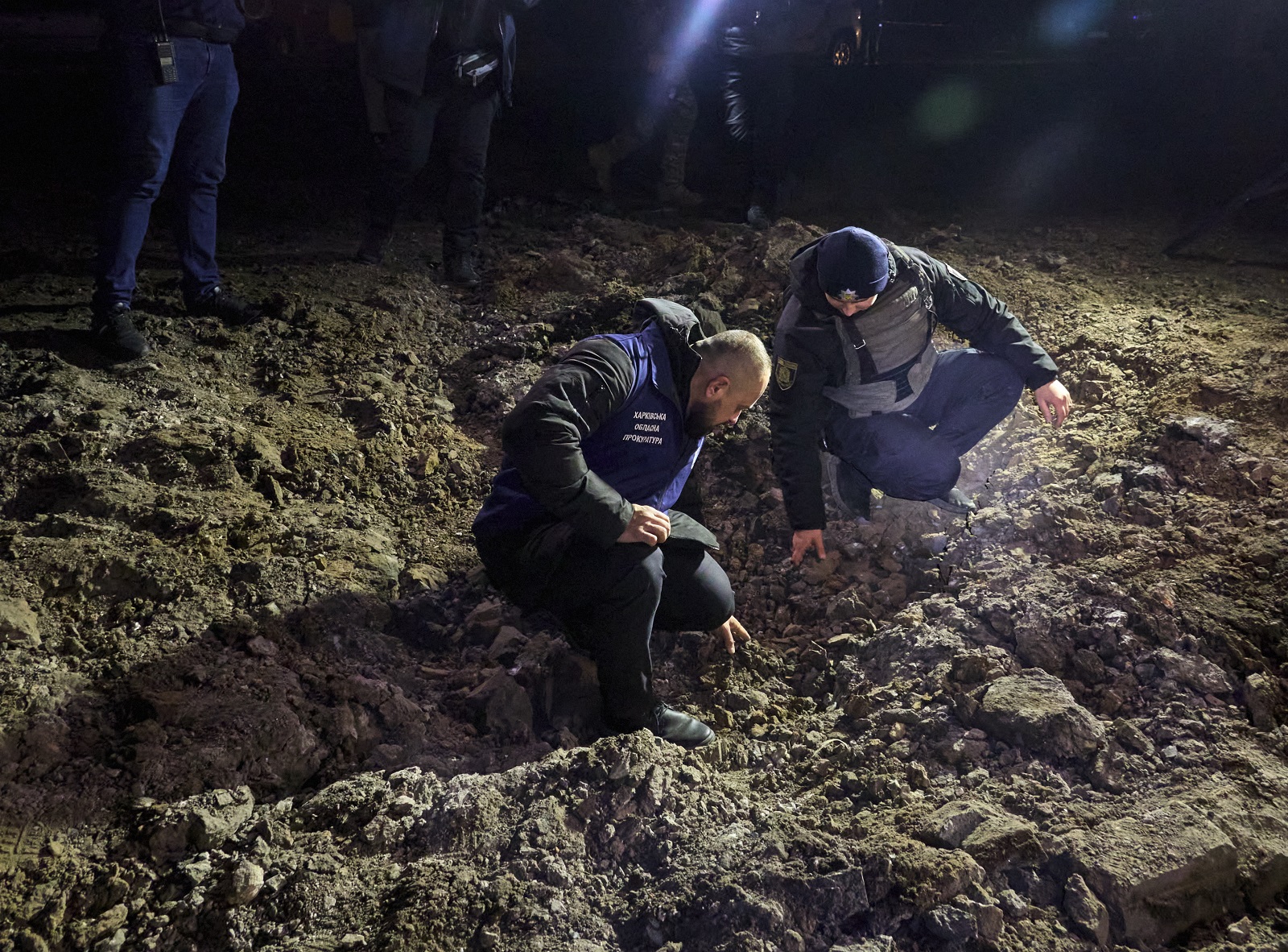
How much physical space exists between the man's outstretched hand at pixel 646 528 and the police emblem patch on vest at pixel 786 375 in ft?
2.69

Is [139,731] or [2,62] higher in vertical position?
[2,62]

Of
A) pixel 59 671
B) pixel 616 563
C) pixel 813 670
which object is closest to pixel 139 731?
pixel 59 671

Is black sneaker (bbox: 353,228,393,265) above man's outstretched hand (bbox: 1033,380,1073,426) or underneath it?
underneath

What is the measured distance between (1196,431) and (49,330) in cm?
445

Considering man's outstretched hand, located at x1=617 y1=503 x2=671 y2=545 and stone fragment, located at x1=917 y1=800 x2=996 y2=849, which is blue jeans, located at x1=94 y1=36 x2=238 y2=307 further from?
stone fragment, located at x1=917 y1=800 x2=996 y2=849

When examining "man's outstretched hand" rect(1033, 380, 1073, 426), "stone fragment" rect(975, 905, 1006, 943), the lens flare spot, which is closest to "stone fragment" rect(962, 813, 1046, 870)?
"stone fragment" rect(975, 905, 1006, 943)

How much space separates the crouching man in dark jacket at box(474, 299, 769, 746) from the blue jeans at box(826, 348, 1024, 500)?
3.20 ft

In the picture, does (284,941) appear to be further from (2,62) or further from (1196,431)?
(2,62)

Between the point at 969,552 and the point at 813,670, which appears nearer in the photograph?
the point at 813,670

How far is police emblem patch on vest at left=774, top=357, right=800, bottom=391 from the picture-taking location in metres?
3.00

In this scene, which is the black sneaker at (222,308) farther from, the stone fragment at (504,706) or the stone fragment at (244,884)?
the stone fragment at (244,884)

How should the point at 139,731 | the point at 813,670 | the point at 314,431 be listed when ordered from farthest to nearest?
the point at 314,431, the point at 813,670, the point at 139,731

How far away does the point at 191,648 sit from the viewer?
246cm

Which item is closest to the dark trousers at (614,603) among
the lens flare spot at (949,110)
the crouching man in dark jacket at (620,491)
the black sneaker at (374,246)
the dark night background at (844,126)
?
the crouching man in dark jacket at (620,491)
